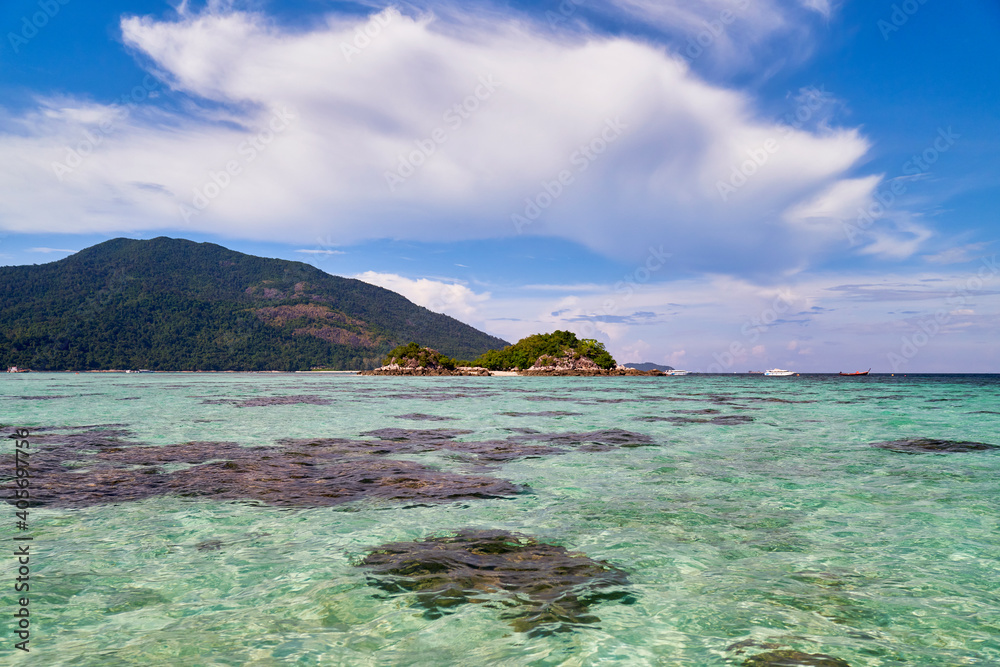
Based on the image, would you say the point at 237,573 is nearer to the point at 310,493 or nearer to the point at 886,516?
the point at 310,493

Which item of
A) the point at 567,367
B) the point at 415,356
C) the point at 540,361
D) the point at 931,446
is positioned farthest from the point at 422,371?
the point at 931,446

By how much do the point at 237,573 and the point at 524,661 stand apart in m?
3.89

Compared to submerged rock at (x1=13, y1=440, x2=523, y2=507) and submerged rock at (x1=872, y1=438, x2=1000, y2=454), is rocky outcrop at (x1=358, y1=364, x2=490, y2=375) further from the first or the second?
submerged rock at (x1=872, y1=438, x2=1000, y2=454)

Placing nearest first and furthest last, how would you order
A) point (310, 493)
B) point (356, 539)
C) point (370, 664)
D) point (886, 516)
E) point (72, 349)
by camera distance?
point (370, 664) → point (356, 539) → point (886, 516) → point (310, 493) → point (72, 349)

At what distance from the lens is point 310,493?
1021 cm

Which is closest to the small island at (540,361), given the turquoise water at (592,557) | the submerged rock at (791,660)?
the turquoise water at (592,557)

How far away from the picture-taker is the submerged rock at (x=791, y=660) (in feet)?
14.1

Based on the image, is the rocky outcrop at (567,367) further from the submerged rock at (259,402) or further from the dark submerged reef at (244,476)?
the dark submerged reef at (244,476)

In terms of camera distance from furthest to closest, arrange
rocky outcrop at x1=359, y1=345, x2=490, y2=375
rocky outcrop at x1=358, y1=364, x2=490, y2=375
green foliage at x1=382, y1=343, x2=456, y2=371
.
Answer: green foliage at x1=382, y1=343, x2=456, y2=371, rocky outcrop at x1=359, y1=345, x2=490, y2=375, rocky outcrop at x1=358, y1=364, x2=490, y2=375

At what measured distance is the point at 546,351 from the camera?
534 ft

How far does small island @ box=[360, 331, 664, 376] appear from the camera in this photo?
152000 millimetres

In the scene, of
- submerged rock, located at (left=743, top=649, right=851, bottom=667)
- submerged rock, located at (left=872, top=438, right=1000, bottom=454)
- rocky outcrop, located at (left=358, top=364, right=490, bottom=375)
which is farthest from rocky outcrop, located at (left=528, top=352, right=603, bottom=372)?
submerged rock, located at (left=743, top=649, right=851, bottom=667)

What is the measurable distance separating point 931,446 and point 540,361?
5577 inches

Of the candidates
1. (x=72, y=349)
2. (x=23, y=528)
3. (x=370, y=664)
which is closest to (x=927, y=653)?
(x=370, y=664)
